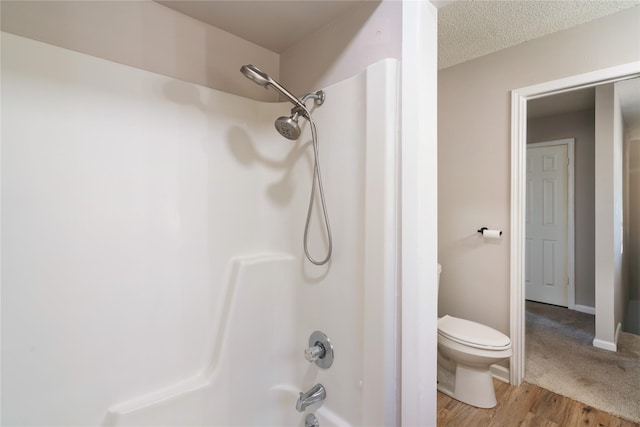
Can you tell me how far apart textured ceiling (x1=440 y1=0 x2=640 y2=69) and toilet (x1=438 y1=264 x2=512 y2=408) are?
1.93 meters

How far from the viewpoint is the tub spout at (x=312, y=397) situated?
121cm

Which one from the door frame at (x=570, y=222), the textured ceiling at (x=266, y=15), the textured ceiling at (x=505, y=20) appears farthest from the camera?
the door frame at (x=570, y=222)

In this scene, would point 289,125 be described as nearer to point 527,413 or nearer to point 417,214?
point 417,214

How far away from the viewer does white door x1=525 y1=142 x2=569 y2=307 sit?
3.41m

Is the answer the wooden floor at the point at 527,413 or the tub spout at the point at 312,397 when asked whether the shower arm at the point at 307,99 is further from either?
the wooden floor at the point at 527,413

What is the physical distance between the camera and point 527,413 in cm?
177

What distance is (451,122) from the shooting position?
92.4 inches

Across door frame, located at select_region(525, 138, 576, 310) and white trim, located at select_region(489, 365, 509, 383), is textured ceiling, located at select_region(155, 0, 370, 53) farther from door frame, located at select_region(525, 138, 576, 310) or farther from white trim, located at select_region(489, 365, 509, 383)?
door frame, located at select_region(525, 138, 576, 310)

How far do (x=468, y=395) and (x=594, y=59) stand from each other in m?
2.26

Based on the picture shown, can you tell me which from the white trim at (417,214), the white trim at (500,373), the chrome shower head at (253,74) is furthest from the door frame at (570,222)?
the chrome shower head at (253,74)

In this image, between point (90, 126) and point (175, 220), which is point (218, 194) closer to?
point (175, 220)

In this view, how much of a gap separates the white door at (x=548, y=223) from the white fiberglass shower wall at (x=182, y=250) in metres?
3.55

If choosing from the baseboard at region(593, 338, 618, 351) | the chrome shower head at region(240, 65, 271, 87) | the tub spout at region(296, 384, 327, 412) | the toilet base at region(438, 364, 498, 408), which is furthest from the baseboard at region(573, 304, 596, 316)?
the chrome shower head at region(240, 65, 271, 87)

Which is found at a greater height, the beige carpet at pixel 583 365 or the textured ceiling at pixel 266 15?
the textured ceiling at pixel 266 15
